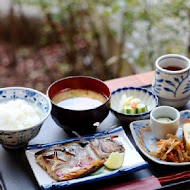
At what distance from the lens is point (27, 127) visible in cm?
132

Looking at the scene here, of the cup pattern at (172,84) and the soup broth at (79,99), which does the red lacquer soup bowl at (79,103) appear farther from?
the cup pattern at (172,84)

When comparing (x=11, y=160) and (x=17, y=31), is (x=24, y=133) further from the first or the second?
(x=17, y=31)

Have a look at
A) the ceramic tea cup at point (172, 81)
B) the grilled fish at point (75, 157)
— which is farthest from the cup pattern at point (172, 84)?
the grilled fish at point (75, 157)

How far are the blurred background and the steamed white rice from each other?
50.5 inches

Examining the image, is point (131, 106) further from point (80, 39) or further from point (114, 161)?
Result: point (80, 39)

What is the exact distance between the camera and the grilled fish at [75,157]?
1.28m

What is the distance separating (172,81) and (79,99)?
1.22 feet

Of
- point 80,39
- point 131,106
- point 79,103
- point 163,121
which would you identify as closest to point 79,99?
point 79,103

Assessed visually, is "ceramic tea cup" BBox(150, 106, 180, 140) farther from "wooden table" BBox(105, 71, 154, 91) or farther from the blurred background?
the blurred background

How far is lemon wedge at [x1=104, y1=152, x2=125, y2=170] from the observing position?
4.28 feet

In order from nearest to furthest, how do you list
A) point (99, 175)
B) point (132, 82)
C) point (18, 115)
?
point (99, 175) → point (18, 115) → point (132, 82)

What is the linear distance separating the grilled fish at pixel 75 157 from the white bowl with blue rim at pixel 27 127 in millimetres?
73

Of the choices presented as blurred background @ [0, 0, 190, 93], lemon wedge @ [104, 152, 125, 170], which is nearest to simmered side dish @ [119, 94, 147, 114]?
lemon wedge @ [104, 152, 125, 170]

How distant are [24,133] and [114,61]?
6.09 feet
